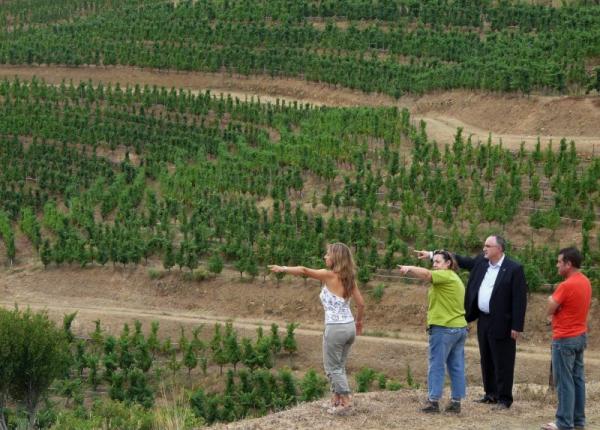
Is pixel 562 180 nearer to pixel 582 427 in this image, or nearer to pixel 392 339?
pixel 392 339

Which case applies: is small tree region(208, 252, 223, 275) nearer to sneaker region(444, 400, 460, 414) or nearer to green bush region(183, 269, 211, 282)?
green bush region(183, 269, 211, 282)

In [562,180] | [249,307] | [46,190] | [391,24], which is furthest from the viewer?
[391,24]

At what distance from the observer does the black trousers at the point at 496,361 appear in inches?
468

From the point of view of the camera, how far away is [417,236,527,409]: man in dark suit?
1167 cm

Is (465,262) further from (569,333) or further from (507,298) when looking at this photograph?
(569,333)

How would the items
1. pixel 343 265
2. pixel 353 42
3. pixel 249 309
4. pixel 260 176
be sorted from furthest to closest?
pixel 353 42
pixel 260 176
pixel 249 309
pixel 343 265

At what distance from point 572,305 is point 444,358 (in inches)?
58.5

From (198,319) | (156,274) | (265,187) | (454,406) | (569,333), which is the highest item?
(569,333)

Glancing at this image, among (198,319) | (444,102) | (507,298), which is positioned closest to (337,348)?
(507,298)

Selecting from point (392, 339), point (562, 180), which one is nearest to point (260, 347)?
point (392, 339)

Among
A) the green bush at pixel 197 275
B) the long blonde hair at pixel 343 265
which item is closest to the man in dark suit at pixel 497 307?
the long blonde hair at pixel 343 265

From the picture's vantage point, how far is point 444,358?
11789 millimetres

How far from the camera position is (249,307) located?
2478 centimetres

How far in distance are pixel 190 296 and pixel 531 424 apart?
48.5ft
